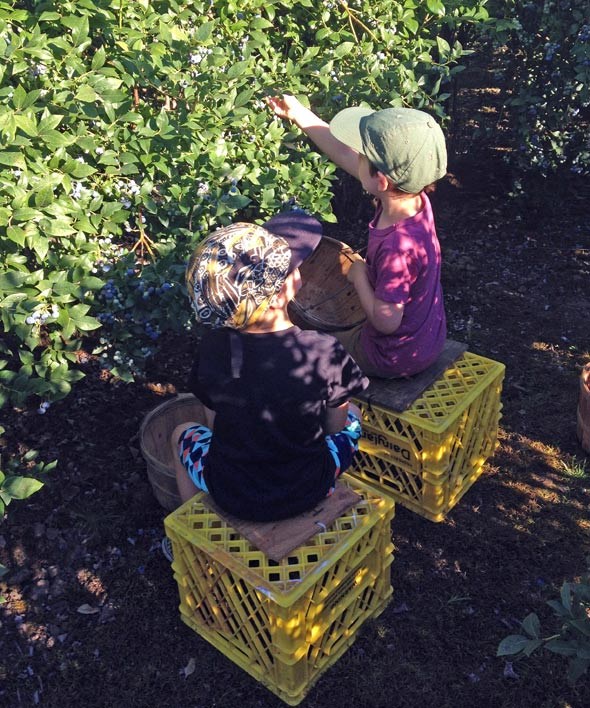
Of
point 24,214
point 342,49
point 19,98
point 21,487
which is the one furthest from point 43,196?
point 342,49

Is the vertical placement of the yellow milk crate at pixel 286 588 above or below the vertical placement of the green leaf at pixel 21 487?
below

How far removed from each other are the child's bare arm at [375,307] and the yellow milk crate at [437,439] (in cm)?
39

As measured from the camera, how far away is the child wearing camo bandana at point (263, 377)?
7.63ft

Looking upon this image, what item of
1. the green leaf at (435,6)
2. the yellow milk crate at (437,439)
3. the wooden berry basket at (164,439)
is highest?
the green leaf at (435,6)

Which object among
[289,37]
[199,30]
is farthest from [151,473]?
[289,37]

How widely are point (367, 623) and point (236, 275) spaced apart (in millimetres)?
1535

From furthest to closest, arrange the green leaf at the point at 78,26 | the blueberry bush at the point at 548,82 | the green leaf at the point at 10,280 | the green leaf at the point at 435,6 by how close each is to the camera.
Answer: the blueberry bush at the point at 548,82 < the green leaf at the point at 435,6 < the green leaf at the point at 78,26 < the green leaf at the point at 10,280

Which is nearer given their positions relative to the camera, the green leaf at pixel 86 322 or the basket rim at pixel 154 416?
the green leaf at pixel 86 322

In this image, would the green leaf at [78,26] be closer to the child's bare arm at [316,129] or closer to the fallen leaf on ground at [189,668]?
the child's bare arm at [316,129]

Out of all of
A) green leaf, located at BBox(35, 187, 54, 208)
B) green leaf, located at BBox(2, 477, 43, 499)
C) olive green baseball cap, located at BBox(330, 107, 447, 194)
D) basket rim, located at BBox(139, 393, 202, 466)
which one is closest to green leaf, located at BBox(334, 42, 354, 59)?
olive green baseball cap, located at BBox(330, 107, 447, 194)

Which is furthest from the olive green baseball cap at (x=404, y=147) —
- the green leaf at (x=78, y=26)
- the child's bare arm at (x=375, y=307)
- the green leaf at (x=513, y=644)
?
the green leaf at (x=513, y=644)

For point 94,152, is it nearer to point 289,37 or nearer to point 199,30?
point 199,30

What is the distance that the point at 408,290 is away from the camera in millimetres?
3025

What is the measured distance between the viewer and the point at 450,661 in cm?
280
